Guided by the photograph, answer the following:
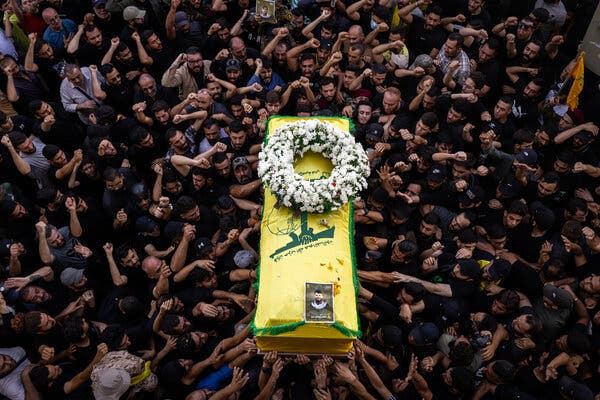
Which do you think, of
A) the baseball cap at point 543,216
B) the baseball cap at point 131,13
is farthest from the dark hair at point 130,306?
the baseball cap at point 543,216

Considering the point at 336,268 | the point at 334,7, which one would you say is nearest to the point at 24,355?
the point at 336,268

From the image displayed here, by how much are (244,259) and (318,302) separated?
→ 1378 mm

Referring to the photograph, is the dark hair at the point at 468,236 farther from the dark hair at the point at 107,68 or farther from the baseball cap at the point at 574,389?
the dark hair at the point at 107,68

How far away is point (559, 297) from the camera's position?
19.0 ft

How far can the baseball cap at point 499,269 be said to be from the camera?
5992mm

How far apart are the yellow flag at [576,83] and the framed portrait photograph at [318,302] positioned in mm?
5206

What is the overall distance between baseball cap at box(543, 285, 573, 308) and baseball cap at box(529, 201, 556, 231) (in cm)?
103

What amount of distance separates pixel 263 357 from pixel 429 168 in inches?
136

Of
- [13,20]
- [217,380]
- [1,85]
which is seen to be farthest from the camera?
[13,20]

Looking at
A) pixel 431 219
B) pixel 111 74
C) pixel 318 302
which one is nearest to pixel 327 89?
pixel 431 219

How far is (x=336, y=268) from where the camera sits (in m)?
5.56

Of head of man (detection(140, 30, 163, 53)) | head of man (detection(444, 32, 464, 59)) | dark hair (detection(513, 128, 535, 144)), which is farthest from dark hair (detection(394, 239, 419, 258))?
head of man (detection(140, 30, 163, 53))

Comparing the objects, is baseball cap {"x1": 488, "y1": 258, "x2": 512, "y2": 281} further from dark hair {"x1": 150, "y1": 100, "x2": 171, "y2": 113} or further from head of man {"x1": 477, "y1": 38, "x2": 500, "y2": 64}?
dark hair {"x1": 150, "y1": 100, "x2": 171, "y2": 113}

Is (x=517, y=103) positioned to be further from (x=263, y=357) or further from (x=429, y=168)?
(x=263, y=357)
